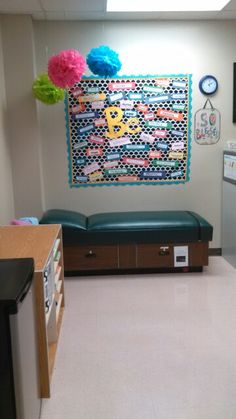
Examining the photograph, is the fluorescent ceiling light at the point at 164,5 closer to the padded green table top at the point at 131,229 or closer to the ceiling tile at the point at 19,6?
the ceiling tile at the point at 19,6

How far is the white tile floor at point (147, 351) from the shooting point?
1953mm

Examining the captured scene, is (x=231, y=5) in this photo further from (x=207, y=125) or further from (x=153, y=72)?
(x=207, y=125)

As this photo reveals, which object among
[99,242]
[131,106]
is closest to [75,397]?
[99,242]

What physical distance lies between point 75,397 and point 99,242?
1.78 meters

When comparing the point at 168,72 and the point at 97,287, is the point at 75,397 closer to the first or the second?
the point at 97,287

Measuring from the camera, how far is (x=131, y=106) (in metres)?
3.98

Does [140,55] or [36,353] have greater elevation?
[140,55]

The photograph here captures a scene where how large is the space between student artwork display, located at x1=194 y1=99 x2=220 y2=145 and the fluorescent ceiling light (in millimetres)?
920

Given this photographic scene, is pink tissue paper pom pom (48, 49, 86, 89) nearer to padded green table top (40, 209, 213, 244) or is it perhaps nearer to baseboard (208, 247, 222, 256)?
padded green table top (40, 209, 213, 244)

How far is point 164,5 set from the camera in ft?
11.6

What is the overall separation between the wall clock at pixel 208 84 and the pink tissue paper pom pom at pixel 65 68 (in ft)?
4.71

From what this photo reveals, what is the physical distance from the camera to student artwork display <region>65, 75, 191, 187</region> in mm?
3945

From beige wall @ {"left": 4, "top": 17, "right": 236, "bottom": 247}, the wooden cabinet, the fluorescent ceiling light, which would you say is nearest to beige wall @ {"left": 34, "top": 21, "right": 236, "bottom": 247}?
beige wall @ {"left": 4, "top": 17, "right": 236, "bottom": 247}

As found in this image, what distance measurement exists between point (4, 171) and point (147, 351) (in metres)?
2.17
